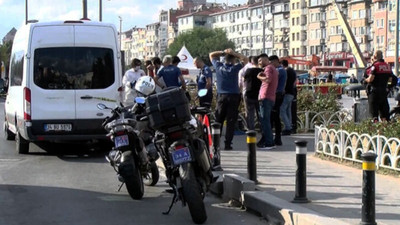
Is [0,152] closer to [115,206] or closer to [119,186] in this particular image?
[119,186]

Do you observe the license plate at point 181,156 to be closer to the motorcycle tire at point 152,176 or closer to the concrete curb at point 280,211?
the concrete curb at point 280,211

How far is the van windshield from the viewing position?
12625mm

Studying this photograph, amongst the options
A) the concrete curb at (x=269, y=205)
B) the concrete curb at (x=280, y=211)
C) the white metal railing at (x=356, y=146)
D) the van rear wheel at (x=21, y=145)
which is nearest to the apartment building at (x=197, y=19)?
the van rear wheel at (x=21, y=145)

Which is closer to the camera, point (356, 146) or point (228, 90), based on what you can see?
point (356, 146)

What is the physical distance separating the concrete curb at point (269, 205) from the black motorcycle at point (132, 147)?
112cm

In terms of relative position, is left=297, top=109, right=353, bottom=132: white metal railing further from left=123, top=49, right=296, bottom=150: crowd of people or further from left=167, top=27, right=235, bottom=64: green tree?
left=167, top=27, right=235, bottom=64: green tree

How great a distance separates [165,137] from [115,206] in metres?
1.36

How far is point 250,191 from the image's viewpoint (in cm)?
802

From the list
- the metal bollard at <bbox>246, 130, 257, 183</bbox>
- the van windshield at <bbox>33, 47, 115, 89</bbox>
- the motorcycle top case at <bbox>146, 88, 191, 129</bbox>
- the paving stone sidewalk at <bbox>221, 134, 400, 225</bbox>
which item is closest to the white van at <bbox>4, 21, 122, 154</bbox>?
the van windshield at <bbox>33, 47, 115, 89</bbox>

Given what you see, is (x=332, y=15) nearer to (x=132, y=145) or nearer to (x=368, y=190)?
(x=132, y=145)

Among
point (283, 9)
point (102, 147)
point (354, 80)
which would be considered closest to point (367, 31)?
point (283, 9)

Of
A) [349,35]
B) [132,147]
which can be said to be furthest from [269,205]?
[349,35]

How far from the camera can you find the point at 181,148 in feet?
23.0

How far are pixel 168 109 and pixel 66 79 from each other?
608cm
